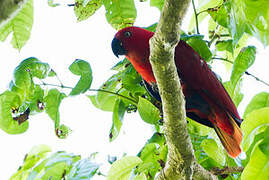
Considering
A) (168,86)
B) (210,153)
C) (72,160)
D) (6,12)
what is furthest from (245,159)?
(6,12)

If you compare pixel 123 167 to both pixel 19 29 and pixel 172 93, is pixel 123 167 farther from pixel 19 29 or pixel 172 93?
pixel 19 29

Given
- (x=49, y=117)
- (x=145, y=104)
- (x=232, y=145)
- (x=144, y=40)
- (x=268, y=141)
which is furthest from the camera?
(x=144, y=40)

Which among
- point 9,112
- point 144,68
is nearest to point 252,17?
point 144,68

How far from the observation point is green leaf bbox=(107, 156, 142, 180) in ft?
3.74

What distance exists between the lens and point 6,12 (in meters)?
0.38

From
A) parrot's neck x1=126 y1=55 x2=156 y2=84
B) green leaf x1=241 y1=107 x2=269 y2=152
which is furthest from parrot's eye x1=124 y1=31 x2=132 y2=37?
green leaf x1=241 y1=107 x2=269 y2=152

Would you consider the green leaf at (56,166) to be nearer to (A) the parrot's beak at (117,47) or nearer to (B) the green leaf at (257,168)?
(B) the green leaf at (257,168)

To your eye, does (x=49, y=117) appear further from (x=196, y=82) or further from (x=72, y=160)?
(x=196, y=82)

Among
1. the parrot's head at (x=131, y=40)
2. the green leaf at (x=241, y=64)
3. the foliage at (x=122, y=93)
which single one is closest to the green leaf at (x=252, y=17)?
the foliage at (x=122, y=93)

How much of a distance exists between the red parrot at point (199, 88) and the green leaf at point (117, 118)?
0.26m

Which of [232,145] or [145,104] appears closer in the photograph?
[145,104]

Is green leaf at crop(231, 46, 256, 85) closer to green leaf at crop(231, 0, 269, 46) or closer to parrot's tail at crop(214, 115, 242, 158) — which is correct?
green leaf at crop(231, 0, 269, 46)

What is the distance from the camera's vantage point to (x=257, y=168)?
81cm

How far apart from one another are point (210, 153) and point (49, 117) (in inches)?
26.4
